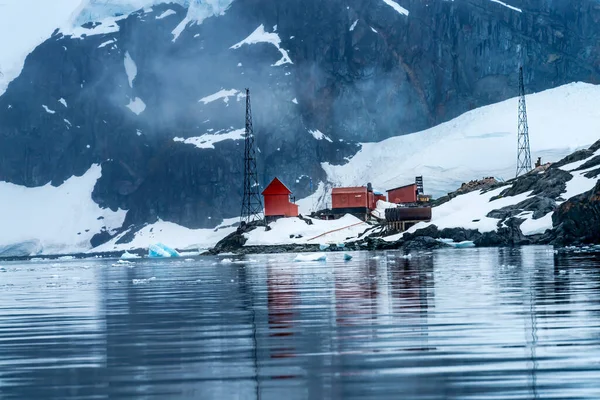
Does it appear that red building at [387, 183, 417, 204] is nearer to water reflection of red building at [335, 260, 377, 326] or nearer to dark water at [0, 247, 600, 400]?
water reflection of red building at [335, 260, 377, 326]

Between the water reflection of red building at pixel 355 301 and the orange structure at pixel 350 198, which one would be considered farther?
the orange structure at pixel 350 198

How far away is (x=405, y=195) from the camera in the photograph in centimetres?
15775

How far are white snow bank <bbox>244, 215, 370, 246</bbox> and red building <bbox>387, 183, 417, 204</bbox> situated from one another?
911 inches

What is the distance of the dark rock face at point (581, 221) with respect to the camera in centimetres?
7738

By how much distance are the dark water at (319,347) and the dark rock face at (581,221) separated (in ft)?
176

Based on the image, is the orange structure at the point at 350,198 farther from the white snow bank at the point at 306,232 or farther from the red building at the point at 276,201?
the red building at the point at 276,201

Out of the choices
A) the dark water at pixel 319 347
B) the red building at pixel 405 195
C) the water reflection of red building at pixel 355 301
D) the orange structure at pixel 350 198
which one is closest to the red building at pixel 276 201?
the orange structure at pixel 350 198

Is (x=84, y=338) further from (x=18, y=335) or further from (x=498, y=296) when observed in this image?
(x=498, y=296)

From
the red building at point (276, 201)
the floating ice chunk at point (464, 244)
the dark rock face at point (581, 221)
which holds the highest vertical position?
the red building at point (276, 201)

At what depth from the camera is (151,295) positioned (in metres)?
31.7

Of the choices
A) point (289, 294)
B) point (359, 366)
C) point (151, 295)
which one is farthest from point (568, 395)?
point (151, 295)

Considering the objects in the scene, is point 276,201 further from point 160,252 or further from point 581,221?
point 581,221

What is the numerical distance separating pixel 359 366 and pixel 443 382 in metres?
1.73

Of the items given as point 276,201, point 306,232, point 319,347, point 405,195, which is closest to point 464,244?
point 306,232
